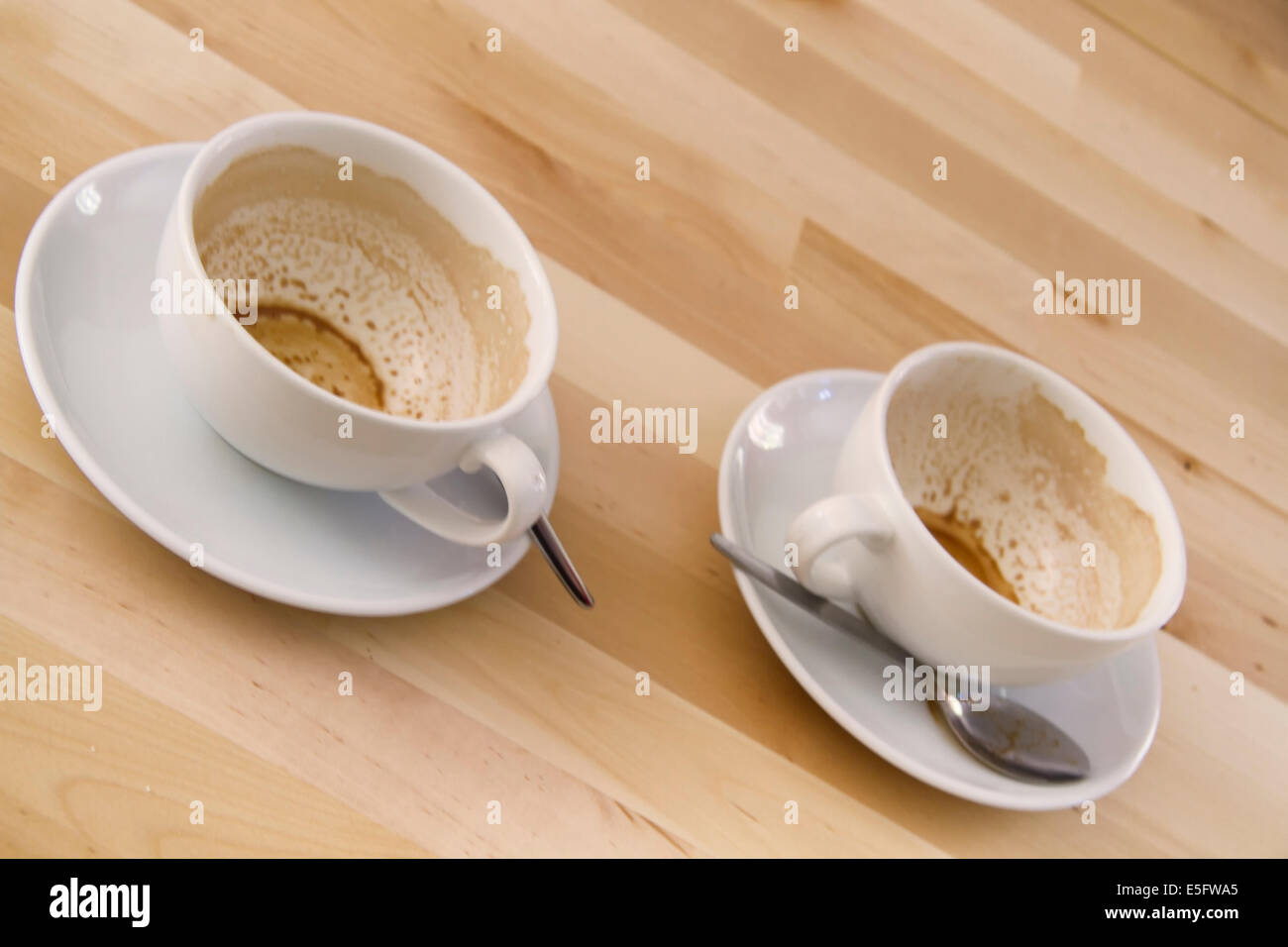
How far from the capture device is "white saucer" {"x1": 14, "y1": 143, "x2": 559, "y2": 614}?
479 mm

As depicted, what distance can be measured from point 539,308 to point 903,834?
36 centimetres

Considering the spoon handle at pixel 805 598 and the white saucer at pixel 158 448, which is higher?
the white saucer at pixel 158 448

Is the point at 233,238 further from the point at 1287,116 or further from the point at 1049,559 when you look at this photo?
the point at 1287,116

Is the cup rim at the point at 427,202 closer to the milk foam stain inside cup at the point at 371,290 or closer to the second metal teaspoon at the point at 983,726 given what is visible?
the milk foam stain inside cup at the point at 371,290

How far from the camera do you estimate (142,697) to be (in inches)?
18.6

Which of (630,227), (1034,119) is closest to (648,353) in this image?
(630,227)

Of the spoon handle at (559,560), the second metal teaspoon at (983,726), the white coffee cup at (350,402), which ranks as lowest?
the second metal teaspoon at (983,726)

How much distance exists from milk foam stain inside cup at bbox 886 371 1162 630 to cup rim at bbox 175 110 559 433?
0.79ft

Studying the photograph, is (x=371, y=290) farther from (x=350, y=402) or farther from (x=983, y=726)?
(x=983, y=726)

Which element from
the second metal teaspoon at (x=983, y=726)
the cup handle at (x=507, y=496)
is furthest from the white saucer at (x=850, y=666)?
the cup handle at (x=507, y=496)

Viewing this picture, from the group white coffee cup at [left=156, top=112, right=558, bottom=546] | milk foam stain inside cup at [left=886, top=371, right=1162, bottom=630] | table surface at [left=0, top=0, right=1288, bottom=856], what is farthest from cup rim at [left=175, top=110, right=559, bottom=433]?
milk foam stain inside cup at [left=886, top=371, right=1162, bottom=630]

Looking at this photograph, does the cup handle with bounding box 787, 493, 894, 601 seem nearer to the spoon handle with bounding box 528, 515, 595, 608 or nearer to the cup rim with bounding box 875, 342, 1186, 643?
the cup rim with bounding box 875, 342, 1186, 643

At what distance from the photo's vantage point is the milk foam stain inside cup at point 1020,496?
66 cm

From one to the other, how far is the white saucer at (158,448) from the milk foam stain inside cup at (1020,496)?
0.96 feet
